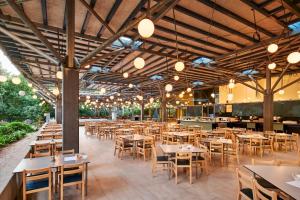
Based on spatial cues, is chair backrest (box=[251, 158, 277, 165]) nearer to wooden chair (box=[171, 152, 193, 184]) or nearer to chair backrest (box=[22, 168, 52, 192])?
wooden chair (box=[171, 152, 193, 184])

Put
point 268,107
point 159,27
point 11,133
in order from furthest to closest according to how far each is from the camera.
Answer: point 268,107 < point 11,133 < point 159,27

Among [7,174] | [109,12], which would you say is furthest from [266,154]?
[7,174]

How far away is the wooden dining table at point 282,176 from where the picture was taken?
2309 millimetres

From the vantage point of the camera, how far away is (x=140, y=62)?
5.41m

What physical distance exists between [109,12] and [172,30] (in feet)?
6.54

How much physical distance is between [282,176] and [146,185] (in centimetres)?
269

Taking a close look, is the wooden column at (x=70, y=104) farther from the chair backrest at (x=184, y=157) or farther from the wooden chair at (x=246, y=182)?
the wooden chair at (x=246, y=182)

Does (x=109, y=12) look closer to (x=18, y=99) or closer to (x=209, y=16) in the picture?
(x=209, y=16)

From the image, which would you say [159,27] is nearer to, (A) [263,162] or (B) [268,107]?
(A) [263,162]

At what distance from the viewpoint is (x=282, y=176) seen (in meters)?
2.81

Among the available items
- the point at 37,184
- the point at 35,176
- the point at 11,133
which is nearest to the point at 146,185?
the point at 37,184

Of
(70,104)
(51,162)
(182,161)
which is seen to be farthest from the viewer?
(70,104)

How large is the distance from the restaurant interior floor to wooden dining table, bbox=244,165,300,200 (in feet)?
3.52

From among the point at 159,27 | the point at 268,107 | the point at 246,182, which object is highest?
the point at 159,27
